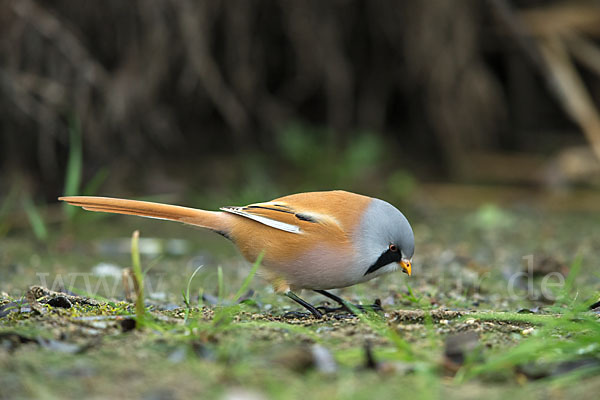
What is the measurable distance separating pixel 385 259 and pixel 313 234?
0.34 m

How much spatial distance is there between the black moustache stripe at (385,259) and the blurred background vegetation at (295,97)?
104 inches

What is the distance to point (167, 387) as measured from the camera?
79.8 inches

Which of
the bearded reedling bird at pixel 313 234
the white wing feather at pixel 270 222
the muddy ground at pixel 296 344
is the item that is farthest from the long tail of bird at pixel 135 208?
the muddy ground at pixel 296 344

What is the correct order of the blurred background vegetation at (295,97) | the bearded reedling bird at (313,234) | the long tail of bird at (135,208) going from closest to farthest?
the bearded reedling bird at (313,234)
the long tail of bird at (135,208)
the blurred background vegetation at (295,97)

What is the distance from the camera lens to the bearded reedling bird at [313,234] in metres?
3.12

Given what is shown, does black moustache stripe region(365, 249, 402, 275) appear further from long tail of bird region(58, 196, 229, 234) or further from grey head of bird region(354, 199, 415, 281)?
long tail of bird region(58, 196, 229, 234)

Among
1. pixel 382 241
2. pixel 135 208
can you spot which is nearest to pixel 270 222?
pixel 382 241

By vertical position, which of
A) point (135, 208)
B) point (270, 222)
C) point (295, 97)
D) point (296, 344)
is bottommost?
point (296, 344)

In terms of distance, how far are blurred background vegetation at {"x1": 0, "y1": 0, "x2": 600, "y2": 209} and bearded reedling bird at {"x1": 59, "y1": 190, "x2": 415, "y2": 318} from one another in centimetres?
220

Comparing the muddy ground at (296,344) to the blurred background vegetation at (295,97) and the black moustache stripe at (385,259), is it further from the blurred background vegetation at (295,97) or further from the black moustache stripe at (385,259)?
the blurred background vegetation at (295,97)

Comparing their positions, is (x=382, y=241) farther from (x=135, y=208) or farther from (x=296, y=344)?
(x=135, y=208)

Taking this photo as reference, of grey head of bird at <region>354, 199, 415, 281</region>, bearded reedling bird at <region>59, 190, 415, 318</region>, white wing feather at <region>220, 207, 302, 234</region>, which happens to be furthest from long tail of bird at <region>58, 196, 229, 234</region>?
grey head of bird at <region>354, 199, 415, 281</region>

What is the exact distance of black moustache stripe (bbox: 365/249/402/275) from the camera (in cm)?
319

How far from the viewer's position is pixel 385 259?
3232mm
